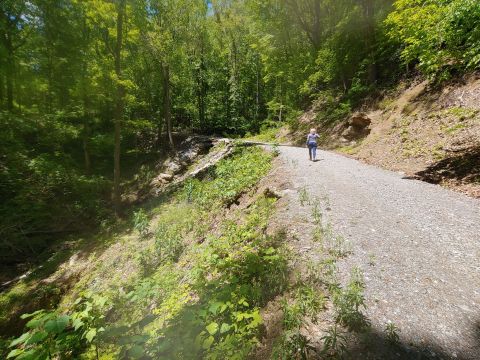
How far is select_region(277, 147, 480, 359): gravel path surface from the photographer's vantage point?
3221 millimetres

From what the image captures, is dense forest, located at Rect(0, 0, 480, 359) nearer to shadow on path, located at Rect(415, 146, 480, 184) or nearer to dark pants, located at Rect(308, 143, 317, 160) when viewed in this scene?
dark pants, located at Rect(308, 143, 317, 160)

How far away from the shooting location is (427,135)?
429 inches

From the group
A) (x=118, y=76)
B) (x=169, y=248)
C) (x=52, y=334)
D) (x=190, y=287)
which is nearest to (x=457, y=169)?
(x=190, y=287)

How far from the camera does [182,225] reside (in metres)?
9.60

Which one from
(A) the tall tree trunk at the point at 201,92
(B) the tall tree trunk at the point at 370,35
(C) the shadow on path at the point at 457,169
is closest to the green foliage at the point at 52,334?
(C) the shadow on path at the point at 457,169

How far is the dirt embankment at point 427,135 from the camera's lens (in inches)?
342

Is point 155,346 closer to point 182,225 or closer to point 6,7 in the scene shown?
point 182,225

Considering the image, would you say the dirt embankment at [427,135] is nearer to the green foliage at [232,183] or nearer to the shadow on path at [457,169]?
the shadow on path at [457,169]

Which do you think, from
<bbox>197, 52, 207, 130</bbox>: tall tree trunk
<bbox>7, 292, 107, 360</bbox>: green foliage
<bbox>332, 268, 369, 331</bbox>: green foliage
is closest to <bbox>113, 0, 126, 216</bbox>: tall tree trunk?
<bbox>7, 292, 107, 360</bbox>: green foliage

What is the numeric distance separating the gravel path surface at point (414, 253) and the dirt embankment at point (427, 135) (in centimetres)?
113

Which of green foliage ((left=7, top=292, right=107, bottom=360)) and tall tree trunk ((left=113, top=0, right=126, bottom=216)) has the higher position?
tall tree trunk ((left=113, top=0, right=126, bottom=216))

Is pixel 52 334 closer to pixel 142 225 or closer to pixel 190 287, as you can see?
pixel 190 287

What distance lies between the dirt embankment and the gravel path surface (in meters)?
1.13

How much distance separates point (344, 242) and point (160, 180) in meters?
17.8
